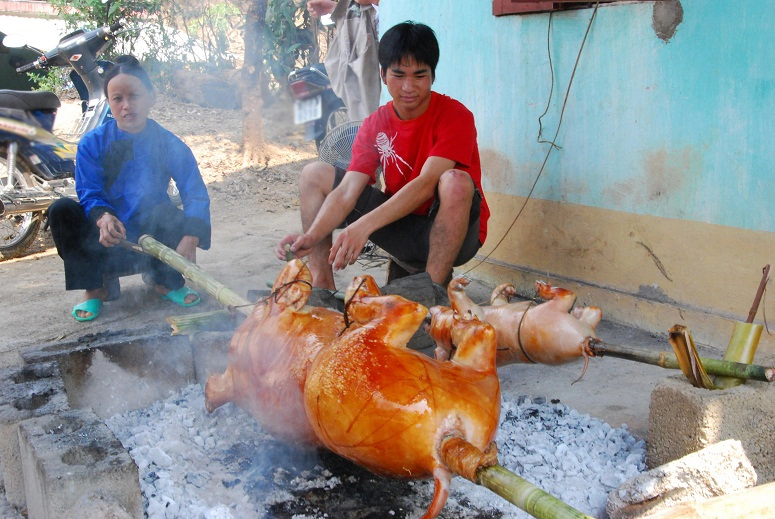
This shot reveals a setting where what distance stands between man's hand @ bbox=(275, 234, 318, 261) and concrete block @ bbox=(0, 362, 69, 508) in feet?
3.63

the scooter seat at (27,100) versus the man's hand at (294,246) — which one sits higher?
the scooter seat at (27,100)

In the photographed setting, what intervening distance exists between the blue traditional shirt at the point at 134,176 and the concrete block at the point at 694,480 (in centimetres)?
374

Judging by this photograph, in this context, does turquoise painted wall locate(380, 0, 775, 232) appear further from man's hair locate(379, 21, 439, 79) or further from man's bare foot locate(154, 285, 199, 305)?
man's bare foot locate(154, 285, 199, 305)

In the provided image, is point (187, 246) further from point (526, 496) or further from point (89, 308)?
point (526, 496)

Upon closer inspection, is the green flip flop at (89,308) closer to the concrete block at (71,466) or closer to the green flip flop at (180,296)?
the green flip flop at (180,296)

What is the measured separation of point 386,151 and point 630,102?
4.95 ft

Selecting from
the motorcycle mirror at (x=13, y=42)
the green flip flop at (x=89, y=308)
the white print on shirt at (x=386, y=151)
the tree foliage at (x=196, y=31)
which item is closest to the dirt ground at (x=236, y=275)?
the green flip flop at (x=89, y=308)

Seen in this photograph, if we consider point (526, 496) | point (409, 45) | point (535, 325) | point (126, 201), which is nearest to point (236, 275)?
point (126, 201)

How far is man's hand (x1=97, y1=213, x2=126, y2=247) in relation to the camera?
437 centimetres

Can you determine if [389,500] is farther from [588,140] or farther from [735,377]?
[588,140]

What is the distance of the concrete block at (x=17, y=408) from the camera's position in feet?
8.10

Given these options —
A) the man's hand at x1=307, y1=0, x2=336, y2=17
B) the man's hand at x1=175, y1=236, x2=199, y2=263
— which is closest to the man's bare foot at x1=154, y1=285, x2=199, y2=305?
the man's hand at x1=175, y1=236, x2=199, y2=263

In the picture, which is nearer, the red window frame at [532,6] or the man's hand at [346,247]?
the man's hand at [346,247]

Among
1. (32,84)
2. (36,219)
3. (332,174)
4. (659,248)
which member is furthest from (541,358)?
(32,84)
